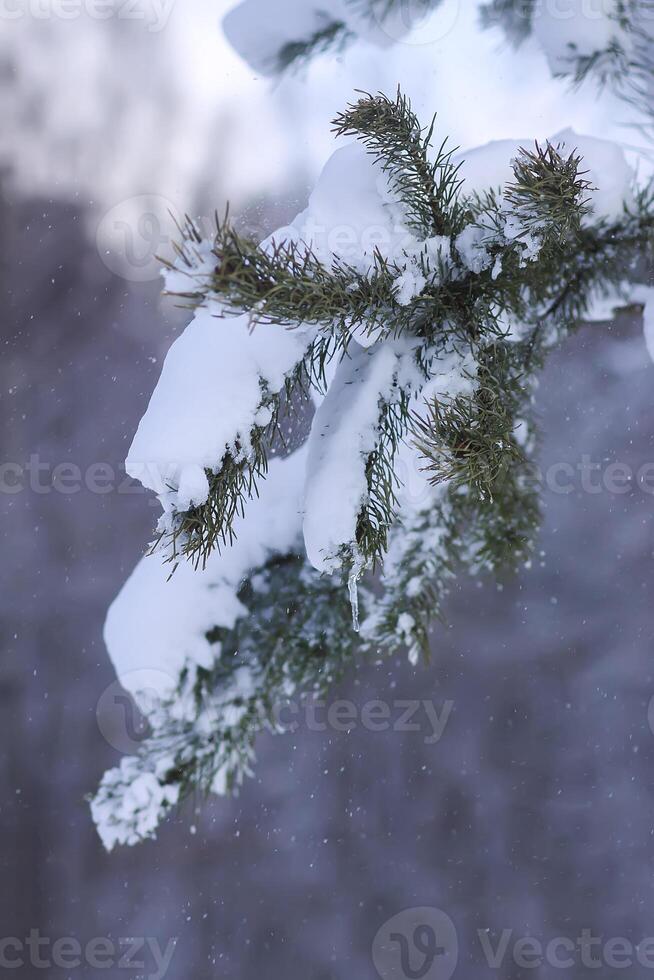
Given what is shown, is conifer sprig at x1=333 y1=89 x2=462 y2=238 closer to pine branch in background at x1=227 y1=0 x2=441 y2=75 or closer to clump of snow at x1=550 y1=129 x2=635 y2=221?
clump of snow at x1=550 y1=129 x2=635 y2=221

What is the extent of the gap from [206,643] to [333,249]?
2.12 feet

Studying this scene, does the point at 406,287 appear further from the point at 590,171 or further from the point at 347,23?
the point at 347,23

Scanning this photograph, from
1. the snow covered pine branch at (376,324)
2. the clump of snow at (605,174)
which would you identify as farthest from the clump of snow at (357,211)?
the clump of snow at (605,174)

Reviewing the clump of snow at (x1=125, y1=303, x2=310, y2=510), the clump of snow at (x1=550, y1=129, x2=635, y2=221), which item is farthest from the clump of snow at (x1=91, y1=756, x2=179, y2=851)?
the clump of snow at (x1=550, y1=129, x2=635, y2=221)

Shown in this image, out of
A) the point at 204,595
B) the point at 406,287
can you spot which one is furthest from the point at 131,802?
the point at 406,287

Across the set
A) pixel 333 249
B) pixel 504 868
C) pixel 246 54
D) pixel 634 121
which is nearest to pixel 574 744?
pixel 504 868

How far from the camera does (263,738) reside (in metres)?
1.44

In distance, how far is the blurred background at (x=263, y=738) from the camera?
4.47 feet

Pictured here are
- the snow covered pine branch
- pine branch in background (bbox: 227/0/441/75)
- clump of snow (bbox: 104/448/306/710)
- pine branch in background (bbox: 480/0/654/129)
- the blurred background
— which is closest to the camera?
the snow covered pine branch

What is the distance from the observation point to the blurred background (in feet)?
4.47

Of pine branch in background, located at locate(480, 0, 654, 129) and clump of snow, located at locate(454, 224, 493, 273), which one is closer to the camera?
clump of snow, located at locate(454, 224, 493, 273)

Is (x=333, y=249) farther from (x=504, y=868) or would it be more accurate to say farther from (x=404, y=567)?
(x=504, y=868)

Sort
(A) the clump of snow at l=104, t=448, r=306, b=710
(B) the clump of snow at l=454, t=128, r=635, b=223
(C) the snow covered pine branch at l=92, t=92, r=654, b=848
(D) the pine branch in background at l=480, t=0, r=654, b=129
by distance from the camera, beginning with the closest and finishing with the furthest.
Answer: (C) the snow covered pine branch at l=92, t=92, r=654, b=848
(B) the clump of snow at l=454, t=128, r=635, b=223
(D) the pine branch in background at l=480, t=0, r=654, b=129
(A) the clump of snow at l=104, t=448, r=306, b=710

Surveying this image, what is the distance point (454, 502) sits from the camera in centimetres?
92
